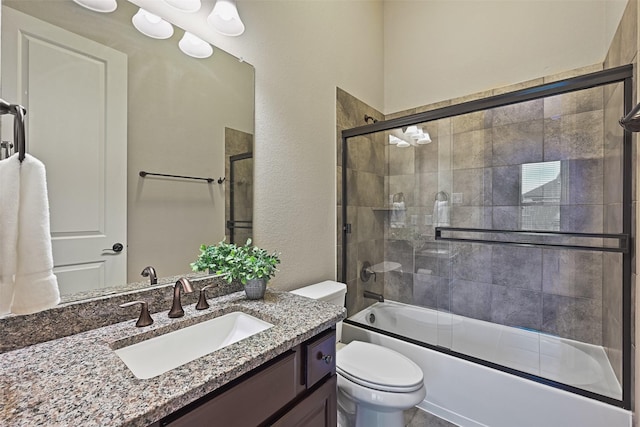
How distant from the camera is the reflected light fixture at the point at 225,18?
126cm

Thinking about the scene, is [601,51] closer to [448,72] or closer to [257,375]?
[448,72]

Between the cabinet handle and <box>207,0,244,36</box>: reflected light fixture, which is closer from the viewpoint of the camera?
the cabinet handle

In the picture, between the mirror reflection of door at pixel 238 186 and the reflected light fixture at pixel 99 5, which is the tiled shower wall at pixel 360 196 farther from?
the reflected light fixture at pixel 99 5

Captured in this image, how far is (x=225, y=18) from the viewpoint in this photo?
128 cm

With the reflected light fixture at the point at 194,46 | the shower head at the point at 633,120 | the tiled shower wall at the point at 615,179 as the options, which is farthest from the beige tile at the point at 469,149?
the reflected light fixture at the point at 194,46

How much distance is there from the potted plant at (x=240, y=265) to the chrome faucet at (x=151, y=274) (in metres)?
0.14

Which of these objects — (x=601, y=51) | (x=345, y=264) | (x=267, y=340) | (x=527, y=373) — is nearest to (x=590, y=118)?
(x=601, y=51)

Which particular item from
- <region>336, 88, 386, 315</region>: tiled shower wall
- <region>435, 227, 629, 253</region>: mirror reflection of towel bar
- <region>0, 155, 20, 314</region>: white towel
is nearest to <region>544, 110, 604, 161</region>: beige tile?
<region>435, 227, 629, 253</region>: mirror reflection of towel bar

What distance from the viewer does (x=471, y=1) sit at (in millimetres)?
2219

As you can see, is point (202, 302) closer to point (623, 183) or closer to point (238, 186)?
point (238, 186)

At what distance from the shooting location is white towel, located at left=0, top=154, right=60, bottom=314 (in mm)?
621

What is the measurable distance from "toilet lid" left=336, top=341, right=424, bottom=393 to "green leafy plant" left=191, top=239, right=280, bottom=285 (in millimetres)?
669

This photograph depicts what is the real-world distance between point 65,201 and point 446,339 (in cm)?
221

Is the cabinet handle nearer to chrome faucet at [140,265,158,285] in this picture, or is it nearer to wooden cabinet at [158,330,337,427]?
wooden cabinet at [158,330,337,427]
